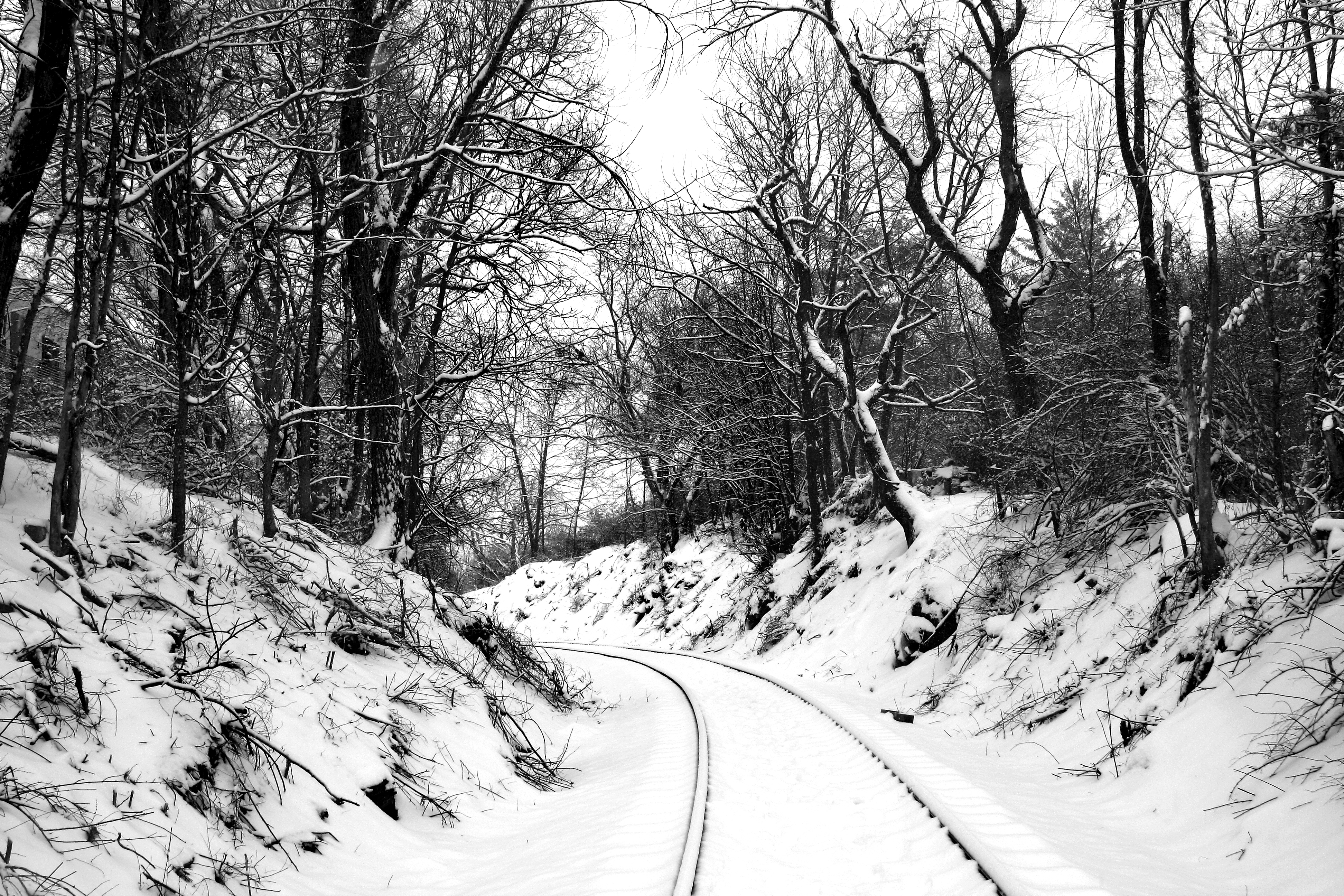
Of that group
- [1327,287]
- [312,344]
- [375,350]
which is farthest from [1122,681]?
[312,344]

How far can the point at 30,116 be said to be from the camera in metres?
4.88

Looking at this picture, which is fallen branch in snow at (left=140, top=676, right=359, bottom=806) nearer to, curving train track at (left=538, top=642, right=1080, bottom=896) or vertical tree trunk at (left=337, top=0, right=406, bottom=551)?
curving train track at (left=538, top=642, right=1080, bottom=896)

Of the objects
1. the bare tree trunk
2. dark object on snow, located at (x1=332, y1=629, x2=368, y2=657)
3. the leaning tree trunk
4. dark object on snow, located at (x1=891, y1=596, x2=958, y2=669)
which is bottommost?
dark object on snow, located at (x1=891, y1=596, x2=958, y2=669)

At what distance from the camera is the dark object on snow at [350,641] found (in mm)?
7271

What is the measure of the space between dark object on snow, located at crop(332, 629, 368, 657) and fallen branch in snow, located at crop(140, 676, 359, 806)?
2.30 m

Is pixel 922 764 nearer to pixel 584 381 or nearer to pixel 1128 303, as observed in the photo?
pixel 584 381

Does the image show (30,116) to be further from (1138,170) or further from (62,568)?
(1138,170)

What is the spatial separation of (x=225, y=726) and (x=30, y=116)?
4.00m

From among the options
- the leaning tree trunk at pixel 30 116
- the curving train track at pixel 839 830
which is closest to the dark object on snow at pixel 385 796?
the curving train track at pixel 839 830

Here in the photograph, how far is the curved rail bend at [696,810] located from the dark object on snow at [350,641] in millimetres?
3339

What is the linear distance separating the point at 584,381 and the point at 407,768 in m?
7.59

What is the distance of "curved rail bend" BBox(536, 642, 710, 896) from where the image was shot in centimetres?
420

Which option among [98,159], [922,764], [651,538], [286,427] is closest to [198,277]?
[98,159]

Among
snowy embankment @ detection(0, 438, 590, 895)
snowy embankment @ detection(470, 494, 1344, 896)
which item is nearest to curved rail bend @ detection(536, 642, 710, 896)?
snowy embankment @ detection(0, 438, 590, 895)
